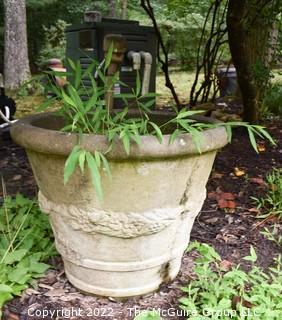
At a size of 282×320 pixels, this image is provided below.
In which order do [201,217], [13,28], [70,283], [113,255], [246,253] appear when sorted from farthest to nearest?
1. [13,28]
2. [201,217]
3. [246,253]
4. [70,283]
5. [113,255]

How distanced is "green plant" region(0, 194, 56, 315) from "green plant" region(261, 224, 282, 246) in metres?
1.03

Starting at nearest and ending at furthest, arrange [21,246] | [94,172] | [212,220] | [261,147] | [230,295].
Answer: [94,172] → [230,295] → [21,246] → [212,220] → [261,147]

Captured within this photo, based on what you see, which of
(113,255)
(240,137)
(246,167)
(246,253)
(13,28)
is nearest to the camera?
(113,255)

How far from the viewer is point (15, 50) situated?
27.0 ft

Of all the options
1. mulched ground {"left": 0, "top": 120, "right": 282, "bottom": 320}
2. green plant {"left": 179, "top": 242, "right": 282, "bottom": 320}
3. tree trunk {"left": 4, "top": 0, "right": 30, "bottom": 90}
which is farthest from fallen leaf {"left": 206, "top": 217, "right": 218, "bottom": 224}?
tree trunk {"left": 4, "top": 0, "right": 30, "bottom": 90}

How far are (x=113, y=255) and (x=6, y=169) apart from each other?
1877 millimetres

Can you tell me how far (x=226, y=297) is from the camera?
5.13 feet

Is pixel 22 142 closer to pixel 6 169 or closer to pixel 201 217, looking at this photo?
pixel 201 217

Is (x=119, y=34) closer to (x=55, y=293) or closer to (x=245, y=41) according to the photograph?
(x=245, y=41)

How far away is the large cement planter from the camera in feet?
4.58

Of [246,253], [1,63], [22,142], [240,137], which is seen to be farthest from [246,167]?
[1,63]

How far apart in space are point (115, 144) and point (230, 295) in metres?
0.74

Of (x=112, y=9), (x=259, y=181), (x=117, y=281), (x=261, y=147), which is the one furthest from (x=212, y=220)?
(x=112, y=9)

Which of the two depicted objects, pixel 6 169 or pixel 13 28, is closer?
pixel 6 169
